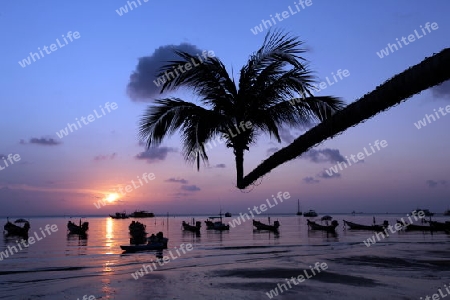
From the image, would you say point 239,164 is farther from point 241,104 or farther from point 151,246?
point 151,246

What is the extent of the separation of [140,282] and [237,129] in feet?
42.8

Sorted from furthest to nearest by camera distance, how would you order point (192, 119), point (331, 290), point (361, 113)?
point (331, 290), point (192, 119), point (361, 113)

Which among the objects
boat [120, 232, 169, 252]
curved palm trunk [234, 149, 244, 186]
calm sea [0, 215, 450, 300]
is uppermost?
curved palm trunk [234, 149, 244, 186]

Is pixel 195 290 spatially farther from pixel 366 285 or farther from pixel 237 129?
pixel 237 129

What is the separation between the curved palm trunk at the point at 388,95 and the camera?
2770mm

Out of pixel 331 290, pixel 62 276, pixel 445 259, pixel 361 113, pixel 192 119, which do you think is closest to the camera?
pixel 361 113

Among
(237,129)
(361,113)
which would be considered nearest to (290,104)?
(237,129)

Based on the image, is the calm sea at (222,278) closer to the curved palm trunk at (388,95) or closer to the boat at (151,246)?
the boat at (151,246)

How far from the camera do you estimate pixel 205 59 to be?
25.6 feet

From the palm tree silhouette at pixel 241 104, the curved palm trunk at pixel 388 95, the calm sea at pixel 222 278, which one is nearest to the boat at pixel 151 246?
the calm sea at pixel 222 278

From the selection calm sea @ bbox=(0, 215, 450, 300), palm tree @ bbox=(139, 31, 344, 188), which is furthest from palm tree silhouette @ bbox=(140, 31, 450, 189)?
calm sea @ bbox=(0, 215, 450, 300)

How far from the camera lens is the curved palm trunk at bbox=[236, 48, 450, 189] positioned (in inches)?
109

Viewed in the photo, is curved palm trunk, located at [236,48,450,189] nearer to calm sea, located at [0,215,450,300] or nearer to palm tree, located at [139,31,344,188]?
palm tree, located at [139,31,344,188]

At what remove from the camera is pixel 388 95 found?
3168 mm
